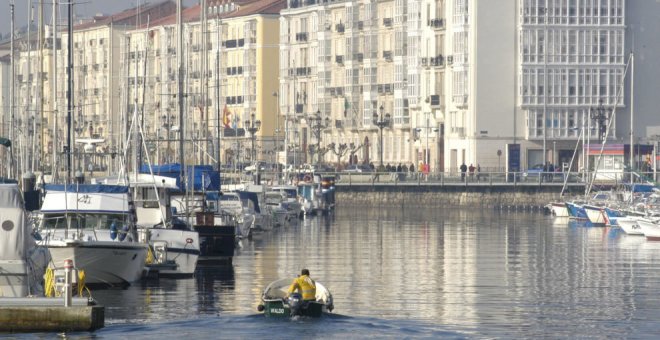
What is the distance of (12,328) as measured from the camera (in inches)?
1711

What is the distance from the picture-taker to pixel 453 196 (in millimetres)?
134750

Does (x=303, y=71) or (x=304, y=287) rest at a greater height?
(x=303, y=71)

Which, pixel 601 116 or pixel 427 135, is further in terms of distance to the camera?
pixel 427 135

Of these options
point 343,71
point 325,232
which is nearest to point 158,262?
point 325,232

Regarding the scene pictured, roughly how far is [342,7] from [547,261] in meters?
103

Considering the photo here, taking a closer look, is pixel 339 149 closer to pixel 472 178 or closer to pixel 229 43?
pixel 229 43

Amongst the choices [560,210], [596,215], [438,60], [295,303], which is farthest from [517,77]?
[295,303]

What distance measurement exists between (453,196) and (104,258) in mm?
80561

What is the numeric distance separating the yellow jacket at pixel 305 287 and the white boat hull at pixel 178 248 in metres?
13.6

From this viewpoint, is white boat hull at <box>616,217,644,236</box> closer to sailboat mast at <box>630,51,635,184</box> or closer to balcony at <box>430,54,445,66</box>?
sailboat mast at <box>630,51,635,184</box>

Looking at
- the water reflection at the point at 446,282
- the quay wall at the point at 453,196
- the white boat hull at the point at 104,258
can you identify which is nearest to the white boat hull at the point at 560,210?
the quay wall at the point at 453,196

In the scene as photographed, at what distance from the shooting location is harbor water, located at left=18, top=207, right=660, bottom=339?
4694 centimetres

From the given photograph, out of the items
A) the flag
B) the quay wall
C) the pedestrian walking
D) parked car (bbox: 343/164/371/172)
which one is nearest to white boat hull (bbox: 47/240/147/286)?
the quay wall

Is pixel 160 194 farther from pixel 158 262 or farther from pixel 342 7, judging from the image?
pixel 342 7
